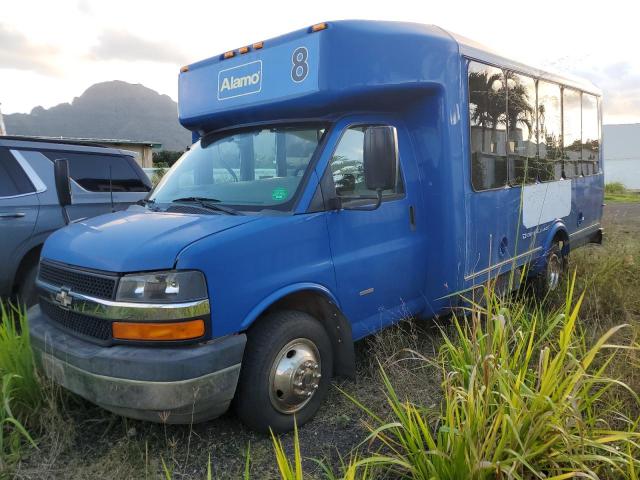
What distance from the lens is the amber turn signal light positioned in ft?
8.91

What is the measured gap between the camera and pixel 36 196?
5137 millimetres

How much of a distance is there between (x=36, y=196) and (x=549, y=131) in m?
5.70

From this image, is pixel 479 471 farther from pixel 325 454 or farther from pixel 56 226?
pixel 56 226

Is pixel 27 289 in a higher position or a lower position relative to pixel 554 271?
higher

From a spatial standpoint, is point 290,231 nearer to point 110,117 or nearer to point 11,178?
point 11,178

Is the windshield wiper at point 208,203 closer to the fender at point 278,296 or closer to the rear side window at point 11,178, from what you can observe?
the fender at point 278,296

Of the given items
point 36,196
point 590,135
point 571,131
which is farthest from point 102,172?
point 590,135

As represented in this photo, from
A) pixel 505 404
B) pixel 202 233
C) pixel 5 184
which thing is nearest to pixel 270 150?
pixel 202 233

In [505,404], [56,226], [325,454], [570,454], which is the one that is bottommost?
[325,454]

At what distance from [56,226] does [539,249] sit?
5175 mm

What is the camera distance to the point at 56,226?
17.1ft

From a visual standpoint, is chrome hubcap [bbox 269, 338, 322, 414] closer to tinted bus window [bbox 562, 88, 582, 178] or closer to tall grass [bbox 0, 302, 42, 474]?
tall grass [bbox 0, 302, 42, 474]

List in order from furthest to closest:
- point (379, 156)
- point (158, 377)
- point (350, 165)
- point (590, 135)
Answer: point (590, 135) < point (350, 165) < point (379, 156) < point (158, 377)

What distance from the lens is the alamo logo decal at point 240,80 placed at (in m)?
3.92
